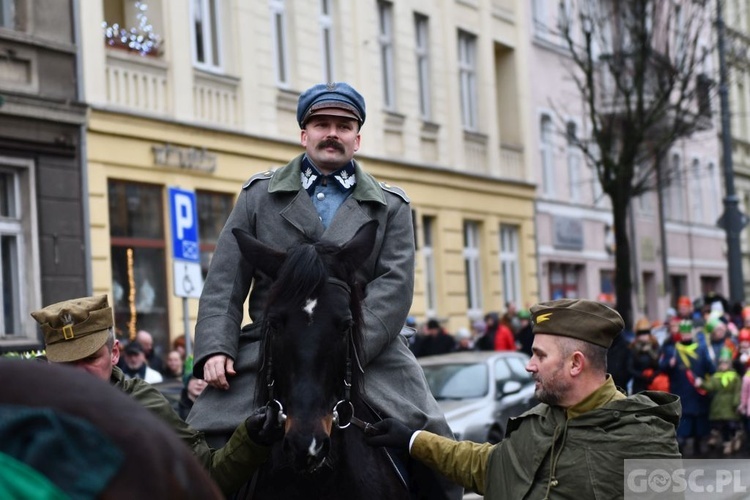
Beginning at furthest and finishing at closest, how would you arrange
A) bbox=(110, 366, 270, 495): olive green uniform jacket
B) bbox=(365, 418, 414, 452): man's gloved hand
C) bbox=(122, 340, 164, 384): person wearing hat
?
bbox=(122, 340, 164, 384): person wearing hat → bbox=(365, 418, 414, 452): man's gloved hand → bbox=(110, 366, 270, 495): olive green uniform jacket

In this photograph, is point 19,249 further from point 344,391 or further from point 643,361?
point 344,391

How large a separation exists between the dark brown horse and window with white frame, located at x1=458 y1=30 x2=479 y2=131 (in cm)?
2937

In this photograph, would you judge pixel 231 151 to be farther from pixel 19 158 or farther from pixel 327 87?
pixel 327 87

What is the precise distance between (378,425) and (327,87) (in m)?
1.36

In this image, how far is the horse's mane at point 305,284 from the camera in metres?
4.81

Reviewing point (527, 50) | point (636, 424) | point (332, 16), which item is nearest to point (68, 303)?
point (636, 424)

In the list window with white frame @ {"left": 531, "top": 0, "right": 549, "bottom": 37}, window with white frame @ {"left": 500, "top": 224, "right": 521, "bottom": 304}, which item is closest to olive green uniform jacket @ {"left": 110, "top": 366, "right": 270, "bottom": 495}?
window with white frame @ {"left": 500, "top": 224, "right": 521, "bottom": 304}

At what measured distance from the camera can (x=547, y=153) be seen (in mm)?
38562

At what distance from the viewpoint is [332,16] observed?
28266 mm

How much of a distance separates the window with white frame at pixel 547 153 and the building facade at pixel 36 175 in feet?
64.8

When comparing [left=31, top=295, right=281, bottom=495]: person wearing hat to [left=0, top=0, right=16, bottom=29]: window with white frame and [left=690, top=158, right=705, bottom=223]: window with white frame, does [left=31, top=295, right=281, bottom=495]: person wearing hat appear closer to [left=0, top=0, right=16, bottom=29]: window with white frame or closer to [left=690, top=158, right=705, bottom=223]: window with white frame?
[left=0, top=0, right=16, bottom=29]: window with white frame

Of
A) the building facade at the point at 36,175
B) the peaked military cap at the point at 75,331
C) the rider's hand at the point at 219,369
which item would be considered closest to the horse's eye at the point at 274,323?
the rider's hand at the point at 219,369

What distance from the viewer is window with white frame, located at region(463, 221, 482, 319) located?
110ft

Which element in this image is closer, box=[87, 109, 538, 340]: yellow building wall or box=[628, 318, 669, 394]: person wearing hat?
box=[628, 318, 669, 394]: person wearing hat
